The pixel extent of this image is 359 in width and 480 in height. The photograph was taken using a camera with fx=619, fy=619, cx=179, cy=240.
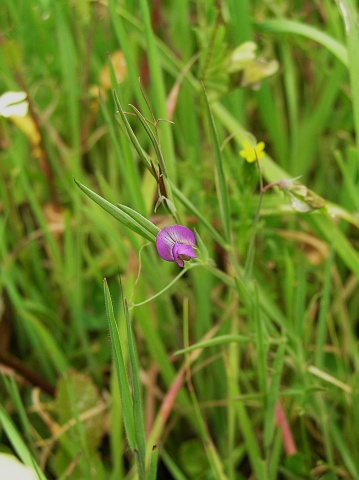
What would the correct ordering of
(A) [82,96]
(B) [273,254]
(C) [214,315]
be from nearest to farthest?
(B) [273,254]
(C) [214,315]
(A) [82,96]

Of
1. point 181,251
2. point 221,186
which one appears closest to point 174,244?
point 181,251

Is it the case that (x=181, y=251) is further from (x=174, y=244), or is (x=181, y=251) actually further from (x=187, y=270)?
(x=187, y=270)

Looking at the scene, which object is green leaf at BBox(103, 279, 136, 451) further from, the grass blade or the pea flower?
the grass blade

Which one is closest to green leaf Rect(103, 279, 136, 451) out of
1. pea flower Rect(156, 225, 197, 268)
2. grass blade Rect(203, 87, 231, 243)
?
pea flower Rect(156, 225, 197, 268)

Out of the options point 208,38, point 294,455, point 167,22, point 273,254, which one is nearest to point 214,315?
point 273,254

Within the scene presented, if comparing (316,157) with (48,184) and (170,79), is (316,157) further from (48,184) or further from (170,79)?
(48,184)
